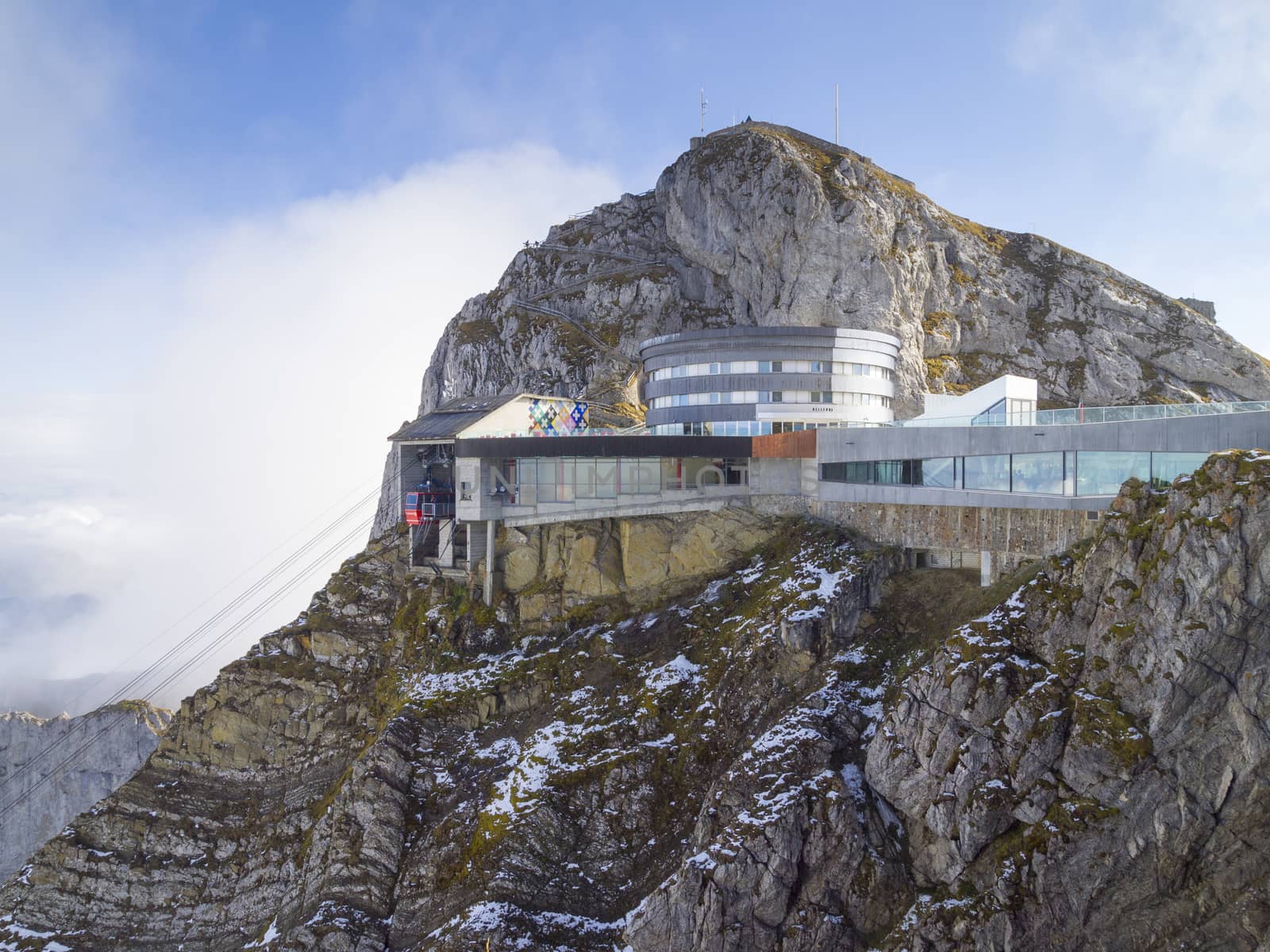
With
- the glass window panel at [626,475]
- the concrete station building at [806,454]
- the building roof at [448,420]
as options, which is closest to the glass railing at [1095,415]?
the concrete station building at [806,454]

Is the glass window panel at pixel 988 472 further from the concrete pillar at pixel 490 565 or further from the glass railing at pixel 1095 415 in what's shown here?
the concrete pillar at pixel 490 565

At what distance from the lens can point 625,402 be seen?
7900cm

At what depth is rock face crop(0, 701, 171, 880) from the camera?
258ft

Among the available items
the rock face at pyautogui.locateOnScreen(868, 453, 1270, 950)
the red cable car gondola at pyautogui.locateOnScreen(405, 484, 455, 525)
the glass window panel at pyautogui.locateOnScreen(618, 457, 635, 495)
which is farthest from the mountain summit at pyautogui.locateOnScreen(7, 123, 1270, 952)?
the red cable car gondola at pyautogui.locateOnScreen(405, 484, 455, 525)

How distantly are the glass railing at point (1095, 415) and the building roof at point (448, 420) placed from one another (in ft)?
82.7

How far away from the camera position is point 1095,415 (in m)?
27.3

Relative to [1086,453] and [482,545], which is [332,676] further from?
[1086,453]

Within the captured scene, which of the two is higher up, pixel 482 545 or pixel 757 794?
pixel 482 545

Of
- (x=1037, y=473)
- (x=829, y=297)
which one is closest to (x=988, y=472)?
(x=1037, y=473)

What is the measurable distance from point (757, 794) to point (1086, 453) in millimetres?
15749

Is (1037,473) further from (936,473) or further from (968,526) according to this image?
(936,473)

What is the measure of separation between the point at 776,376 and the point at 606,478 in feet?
49.9

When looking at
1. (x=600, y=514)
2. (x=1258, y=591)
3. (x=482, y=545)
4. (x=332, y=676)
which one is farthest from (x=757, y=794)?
(x=332, y=676)

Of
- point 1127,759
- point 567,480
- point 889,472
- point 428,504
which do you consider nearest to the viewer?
point 1127,759
